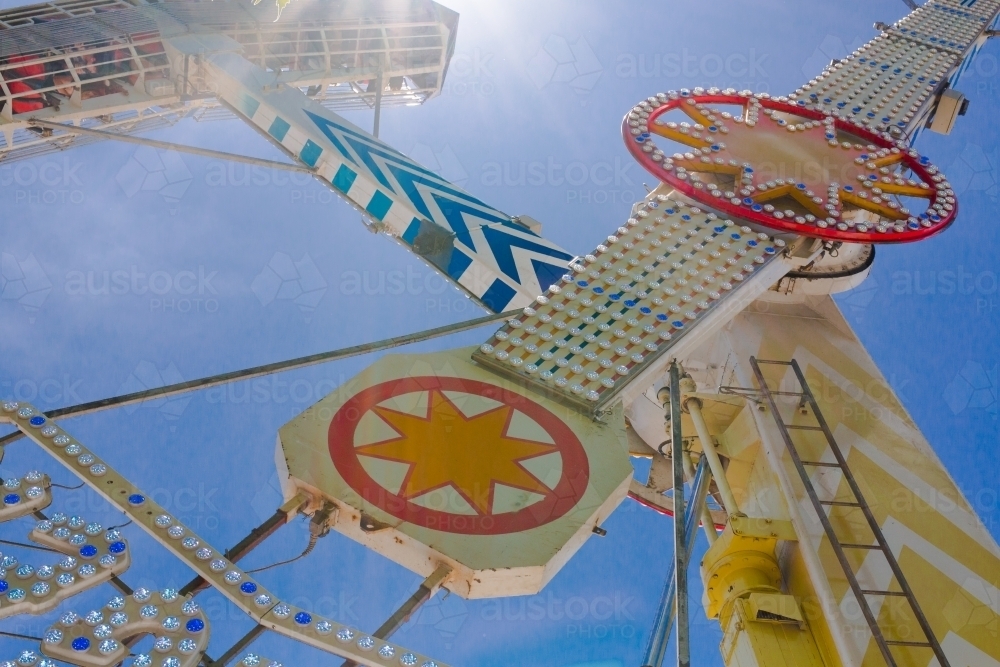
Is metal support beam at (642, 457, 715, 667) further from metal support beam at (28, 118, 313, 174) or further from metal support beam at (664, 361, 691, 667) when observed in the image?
metal support beam at (28, 118, 313, 174)

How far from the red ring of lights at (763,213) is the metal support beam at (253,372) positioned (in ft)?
16.5

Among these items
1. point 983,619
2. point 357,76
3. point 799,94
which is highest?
point 799,94

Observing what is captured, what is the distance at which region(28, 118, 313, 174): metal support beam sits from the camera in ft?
70.9

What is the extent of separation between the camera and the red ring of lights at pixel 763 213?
18359mm

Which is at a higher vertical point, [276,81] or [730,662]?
[276,81]

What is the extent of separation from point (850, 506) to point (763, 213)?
607cm

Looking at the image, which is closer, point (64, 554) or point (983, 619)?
point (64, 554)

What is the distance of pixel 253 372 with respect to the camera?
535 inches

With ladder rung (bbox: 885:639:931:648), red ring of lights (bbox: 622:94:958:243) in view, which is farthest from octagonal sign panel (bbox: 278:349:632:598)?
red ring of lights (bbox: 622:94:958:243)

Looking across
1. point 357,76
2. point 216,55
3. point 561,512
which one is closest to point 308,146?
point 216,55

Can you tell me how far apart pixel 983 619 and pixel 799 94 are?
622 inches

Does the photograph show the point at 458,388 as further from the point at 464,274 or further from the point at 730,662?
the point at 464,274

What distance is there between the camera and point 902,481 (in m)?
15.5

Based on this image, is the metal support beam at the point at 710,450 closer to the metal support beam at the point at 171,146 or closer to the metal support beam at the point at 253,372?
the metal support beam at the point at 253,372
